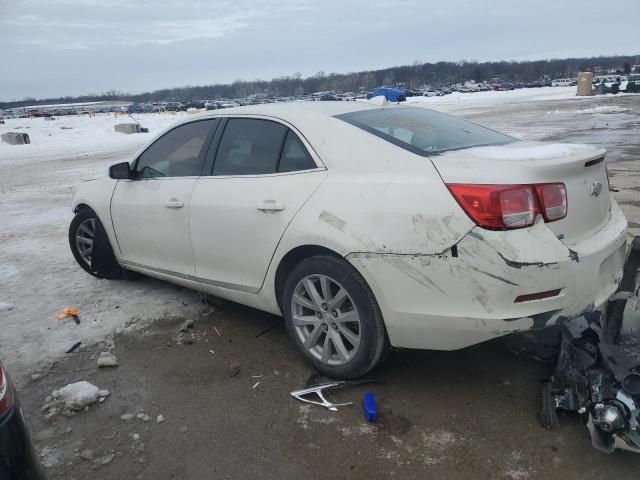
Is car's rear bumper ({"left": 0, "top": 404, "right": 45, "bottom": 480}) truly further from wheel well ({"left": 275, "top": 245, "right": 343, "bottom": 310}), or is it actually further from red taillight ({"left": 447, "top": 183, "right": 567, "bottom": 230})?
red taillight ({"left": 447, "top": 183, "right": 567, "bottom": 230})

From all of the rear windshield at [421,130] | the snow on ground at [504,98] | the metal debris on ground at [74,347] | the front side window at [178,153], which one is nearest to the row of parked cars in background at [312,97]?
the snow on ground at [504,98]

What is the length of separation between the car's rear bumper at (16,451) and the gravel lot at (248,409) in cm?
85

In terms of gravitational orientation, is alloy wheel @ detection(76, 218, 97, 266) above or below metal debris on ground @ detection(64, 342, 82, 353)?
above

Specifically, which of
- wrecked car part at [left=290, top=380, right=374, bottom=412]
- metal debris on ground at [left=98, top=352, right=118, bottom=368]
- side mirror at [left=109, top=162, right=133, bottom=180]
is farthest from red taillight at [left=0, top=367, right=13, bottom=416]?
side mirror at [left=109, top=162, right=133, bottom=180]

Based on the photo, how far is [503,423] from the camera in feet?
9.22

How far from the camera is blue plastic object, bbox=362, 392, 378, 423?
287 cm

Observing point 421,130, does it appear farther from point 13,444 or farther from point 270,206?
point 13,444

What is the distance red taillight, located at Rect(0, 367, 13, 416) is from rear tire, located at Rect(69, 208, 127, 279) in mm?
3158

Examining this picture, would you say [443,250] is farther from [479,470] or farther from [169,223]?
[169,223]

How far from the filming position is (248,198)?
137 inches

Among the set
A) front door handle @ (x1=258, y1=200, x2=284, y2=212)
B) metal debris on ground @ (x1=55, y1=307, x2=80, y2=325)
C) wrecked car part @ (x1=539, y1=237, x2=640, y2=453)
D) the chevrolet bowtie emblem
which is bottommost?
metal debris on ground @ (x1=55, y1=307, x2=80, y2=325)

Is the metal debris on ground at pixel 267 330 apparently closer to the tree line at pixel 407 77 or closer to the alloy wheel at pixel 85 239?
the alloy wheel at pixel 85 239

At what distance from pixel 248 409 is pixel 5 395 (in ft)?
4.76

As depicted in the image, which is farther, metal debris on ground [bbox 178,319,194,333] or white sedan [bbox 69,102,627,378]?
metal debris on ground [bbox 178,319,194,333]
